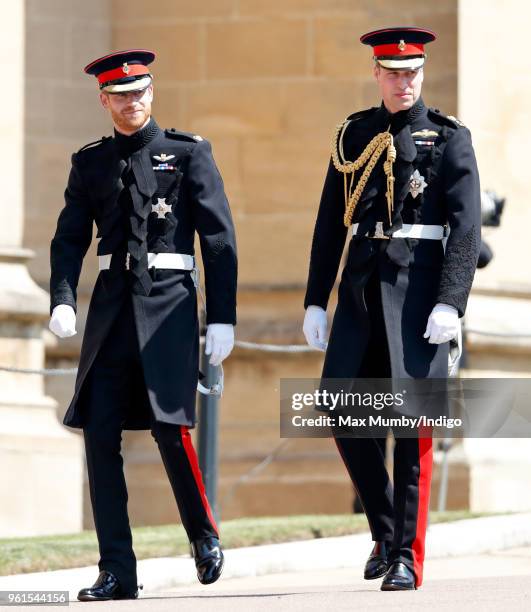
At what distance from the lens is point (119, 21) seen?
13.5 m

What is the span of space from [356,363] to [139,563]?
63.6 inches

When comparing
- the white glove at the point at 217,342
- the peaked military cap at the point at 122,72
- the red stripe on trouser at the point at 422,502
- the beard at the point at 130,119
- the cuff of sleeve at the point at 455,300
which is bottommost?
the red stripe on trouser at the point at 422,502

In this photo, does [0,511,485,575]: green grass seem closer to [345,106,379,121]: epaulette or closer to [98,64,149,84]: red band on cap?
[98,64,149,84]: red band on cap

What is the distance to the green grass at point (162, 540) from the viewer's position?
27.6 ft

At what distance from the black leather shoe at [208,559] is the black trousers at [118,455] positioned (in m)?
0.03

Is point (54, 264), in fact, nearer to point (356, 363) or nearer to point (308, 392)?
point (356, 363)

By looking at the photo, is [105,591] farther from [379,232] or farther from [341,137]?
[341,137]

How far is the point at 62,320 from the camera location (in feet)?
24.1

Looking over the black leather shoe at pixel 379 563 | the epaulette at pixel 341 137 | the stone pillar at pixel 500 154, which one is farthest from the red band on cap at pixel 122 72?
the stone pillar at pixel 500 154

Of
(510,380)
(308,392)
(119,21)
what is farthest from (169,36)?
(308,392)

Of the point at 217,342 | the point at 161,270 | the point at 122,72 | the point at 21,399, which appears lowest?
the point at 21,399

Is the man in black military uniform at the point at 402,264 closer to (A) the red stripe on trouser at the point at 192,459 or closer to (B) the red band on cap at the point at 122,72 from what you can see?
(A) the red stripe on trouser at the point at 192,459

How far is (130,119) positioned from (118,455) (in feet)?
3.65

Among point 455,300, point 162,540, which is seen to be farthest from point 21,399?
point 455,300
